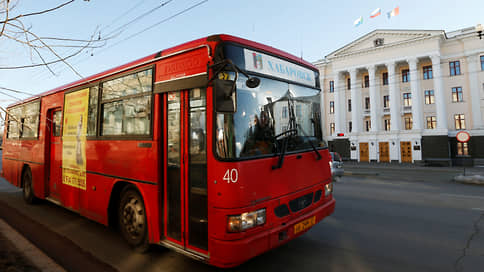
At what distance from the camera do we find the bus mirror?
2859 millimetres

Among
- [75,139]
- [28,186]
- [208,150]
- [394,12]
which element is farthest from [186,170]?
[394,12]

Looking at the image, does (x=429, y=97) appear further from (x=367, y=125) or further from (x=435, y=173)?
(x=435, y=173)

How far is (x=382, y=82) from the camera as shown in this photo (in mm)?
36438

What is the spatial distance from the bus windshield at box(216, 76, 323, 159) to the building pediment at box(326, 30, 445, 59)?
35.6m

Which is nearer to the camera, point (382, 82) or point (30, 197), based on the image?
point (30, 197)

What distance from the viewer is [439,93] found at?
102 ft

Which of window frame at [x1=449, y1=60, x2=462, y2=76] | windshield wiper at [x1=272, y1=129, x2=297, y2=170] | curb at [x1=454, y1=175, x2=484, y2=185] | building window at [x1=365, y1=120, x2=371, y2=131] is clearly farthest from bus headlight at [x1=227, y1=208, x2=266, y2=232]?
window frame at [x1=449, y1=60, x2=462, y2=76]

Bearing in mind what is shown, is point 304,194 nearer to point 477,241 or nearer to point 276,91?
point 276,91

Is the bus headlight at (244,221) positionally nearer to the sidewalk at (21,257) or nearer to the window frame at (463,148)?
the sidewalk at (21,257)

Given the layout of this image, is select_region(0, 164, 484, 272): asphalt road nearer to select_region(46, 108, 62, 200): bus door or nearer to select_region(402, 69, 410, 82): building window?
select_region(46, 108, 62, 200): bus door

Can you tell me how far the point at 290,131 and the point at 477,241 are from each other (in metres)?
4.06

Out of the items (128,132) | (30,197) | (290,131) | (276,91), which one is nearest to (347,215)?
(290,131)

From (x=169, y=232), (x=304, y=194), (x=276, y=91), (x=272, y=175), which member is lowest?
(x=169, y=232)

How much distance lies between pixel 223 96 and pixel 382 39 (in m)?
38.6
